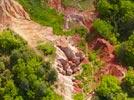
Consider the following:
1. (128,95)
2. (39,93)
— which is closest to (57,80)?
(39,93)

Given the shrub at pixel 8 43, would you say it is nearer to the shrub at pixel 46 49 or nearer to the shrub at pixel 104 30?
the shrub at pixel 46 49

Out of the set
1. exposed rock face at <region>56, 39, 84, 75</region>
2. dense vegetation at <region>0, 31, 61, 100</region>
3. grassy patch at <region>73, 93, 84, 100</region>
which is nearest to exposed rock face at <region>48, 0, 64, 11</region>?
exposed rock face at <region>56, 39, 84, 75</region>

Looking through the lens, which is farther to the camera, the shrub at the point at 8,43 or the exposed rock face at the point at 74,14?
the exposed rock face at the point at 74,14

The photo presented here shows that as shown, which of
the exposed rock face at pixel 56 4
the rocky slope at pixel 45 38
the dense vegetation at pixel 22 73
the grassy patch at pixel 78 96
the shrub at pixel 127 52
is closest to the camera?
the dense vegetation at pixel 22 73

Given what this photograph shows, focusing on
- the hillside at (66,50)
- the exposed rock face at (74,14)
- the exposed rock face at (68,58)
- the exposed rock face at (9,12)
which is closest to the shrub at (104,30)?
the hillside at (66,50)

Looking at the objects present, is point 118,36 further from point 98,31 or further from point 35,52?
point 35,52

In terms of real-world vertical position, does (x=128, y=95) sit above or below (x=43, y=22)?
below

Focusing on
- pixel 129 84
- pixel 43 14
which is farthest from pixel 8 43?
pixel 129 84
